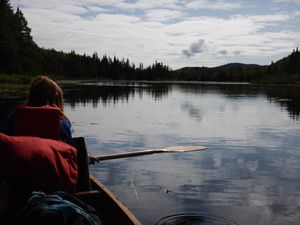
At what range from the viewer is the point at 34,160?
4297 millimetres

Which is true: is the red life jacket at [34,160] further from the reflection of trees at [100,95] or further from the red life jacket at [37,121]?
the reflection of trees at [100,95]

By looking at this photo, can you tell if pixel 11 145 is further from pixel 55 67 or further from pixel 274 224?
pixel 55 67

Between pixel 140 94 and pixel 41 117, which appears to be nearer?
pixel 41 117

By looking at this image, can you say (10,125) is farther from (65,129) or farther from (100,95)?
(100,95)

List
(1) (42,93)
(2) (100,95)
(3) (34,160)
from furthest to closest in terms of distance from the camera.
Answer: (2) (100,95)
(1) (42,93)
(3) (34,160)

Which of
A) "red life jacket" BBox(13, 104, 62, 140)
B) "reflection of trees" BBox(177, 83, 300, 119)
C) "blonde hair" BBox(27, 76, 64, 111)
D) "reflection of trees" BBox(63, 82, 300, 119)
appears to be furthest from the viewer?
"reflection of trees" BBox(63, 82, 300, 119)

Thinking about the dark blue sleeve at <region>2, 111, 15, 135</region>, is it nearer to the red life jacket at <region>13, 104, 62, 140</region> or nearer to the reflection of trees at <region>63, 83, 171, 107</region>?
the red life jacket at <region>13, 104, 62, 140</region>

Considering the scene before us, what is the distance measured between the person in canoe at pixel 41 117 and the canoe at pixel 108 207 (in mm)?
1082

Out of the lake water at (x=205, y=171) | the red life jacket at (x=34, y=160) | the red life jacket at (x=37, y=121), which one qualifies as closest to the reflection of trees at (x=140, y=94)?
the lake water at (x=205, y=171)

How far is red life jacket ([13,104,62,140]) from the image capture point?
16.5ft

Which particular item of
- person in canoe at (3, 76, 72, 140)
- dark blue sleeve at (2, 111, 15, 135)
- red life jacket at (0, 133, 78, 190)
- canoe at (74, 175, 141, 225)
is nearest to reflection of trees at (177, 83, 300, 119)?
canoe at (74, 175, 141, 225)

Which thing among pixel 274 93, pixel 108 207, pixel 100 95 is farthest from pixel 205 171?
pixel 274 93

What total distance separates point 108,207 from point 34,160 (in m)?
2.48

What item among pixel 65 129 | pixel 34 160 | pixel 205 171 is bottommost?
pixel 205 171
